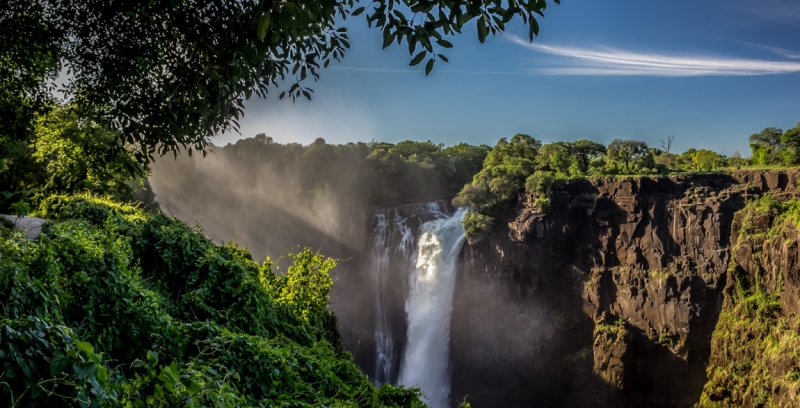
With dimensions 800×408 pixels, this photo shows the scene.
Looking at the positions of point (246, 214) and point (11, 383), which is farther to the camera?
point (246, 214)

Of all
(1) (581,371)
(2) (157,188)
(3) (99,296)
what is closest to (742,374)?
(1) (581,371)

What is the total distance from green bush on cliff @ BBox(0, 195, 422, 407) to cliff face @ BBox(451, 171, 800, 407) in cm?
2301

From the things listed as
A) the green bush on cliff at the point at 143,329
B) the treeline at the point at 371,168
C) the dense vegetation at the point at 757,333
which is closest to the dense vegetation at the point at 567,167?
the dense vegetation at the point at 757,333

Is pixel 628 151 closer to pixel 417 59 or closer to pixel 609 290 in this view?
pixel 609 290

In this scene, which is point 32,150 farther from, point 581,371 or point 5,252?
point 581,371

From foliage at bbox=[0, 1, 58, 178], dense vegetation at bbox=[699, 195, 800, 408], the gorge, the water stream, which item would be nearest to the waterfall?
the water stream

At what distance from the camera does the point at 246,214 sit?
56.3m

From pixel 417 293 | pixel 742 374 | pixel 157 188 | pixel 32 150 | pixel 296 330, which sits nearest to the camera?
pixel 296 330

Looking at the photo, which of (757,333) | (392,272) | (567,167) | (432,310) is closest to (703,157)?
(567,167)

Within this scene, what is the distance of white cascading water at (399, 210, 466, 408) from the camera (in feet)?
111

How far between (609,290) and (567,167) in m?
10.1

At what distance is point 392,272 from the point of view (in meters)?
36.7

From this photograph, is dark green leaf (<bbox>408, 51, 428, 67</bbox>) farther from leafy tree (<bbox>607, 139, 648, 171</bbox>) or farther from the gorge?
leafy tree (<bbox>607, 139, 648, 171</bbox>)

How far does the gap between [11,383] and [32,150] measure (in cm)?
1795
